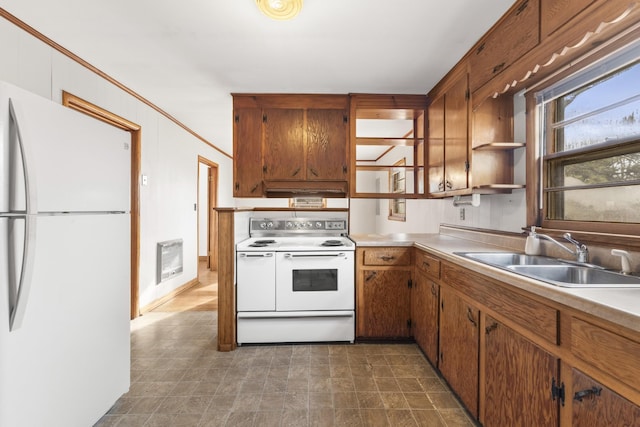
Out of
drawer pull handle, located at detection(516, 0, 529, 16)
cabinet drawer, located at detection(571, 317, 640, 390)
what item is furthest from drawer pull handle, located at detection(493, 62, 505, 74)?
cabinet drawer, located at detection(571, 317, 640, 390)

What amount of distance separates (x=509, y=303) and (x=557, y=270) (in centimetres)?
47

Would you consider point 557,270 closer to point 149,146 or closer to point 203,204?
point 149,146

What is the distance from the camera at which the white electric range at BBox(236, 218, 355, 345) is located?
8.61ft

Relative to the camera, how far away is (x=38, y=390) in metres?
1.24

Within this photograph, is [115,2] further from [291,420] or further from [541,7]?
[291,420]

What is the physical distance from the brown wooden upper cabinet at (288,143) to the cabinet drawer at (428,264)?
3.59ft

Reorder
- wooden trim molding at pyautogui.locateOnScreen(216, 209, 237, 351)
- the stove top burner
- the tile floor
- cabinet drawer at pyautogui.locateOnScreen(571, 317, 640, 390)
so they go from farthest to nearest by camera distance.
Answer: the stove top burner
wooden trim molding at pyautogui.locateOnScreen(216, 209, 237, 351)
the tile floor
cabinet drawer at pyautogui.locateOnScreen(571, 317, 640, 390)

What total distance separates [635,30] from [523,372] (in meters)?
1.47

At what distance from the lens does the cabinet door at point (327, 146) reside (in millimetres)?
3088

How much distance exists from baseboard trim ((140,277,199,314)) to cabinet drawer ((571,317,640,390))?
370 centimetres

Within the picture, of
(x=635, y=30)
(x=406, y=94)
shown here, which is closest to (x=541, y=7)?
(x=635, y=30)

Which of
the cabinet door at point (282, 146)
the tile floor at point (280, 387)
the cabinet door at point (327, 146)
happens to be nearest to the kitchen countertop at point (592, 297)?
the tile floor at point (280, 387)

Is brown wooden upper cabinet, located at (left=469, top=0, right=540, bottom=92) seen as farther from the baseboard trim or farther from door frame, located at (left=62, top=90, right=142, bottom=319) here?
the baseboard trim

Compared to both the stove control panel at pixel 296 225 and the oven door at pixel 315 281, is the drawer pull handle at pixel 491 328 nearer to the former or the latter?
the oven door at pixel 315 281
